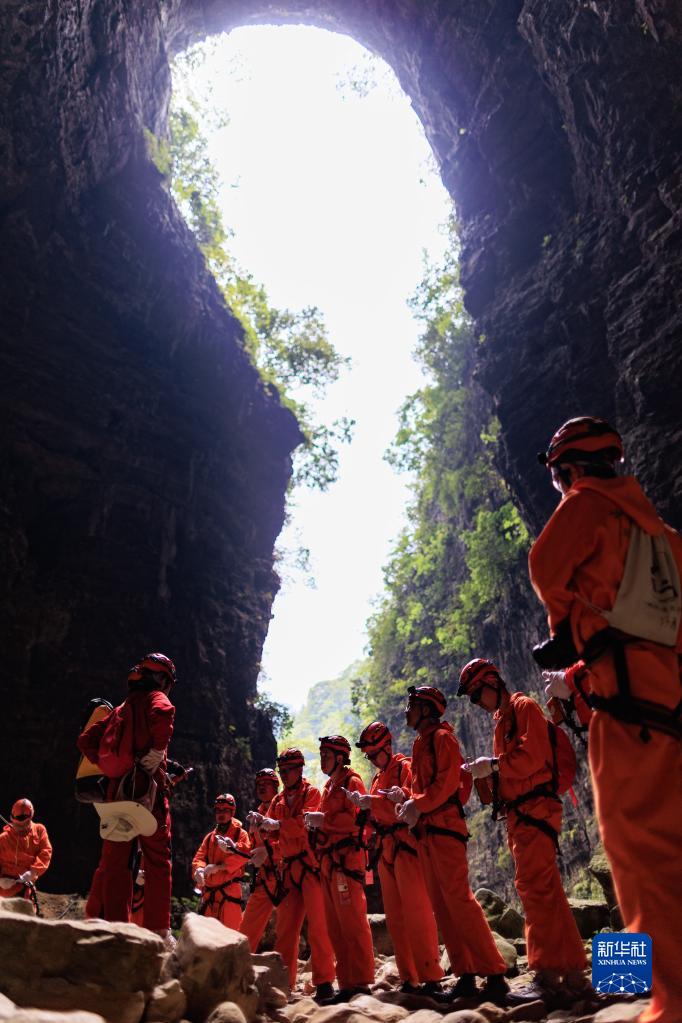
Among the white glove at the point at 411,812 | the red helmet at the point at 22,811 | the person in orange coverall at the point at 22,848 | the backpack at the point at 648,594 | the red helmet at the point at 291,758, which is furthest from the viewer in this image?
the red helmet at the point at 22,811

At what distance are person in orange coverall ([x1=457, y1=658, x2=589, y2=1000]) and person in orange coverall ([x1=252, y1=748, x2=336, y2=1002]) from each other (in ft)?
8.12

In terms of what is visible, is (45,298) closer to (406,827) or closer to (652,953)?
(406,827)

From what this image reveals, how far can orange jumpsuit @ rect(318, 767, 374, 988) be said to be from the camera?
6250mm

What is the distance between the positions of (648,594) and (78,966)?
334cm

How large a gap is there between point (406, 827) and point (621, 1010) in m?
3.22

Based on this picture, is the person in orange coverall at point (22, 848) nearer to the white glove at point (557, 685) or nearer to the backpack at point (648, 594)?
the white glove at point (557, 685)

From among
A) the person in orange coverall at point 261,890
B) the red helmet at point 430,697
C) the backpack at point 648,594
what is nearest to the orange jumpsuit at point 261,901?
the person in orange coverall at point 261,890

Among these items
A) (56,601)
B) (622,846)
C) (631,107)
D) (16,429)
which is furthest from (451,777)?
(631,107)

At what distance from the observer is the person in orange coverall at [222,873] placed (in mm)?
8727

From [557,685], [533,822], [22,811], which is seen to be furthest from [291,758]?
[557,685]

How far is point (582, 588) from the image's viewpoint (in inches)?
120

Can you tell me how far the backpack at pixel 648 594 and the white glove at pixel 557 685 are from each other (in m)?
1.02

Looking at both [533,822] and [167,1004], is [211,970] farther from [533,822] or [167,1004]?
[533,822]

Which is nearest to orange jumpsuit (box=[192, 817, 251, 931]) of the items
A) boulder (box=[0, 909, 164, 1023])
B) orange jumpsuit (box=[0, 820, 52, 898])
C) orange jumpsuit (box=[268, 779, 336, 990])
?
orange jumpsuit (box=[268, 779, 336, 990])
